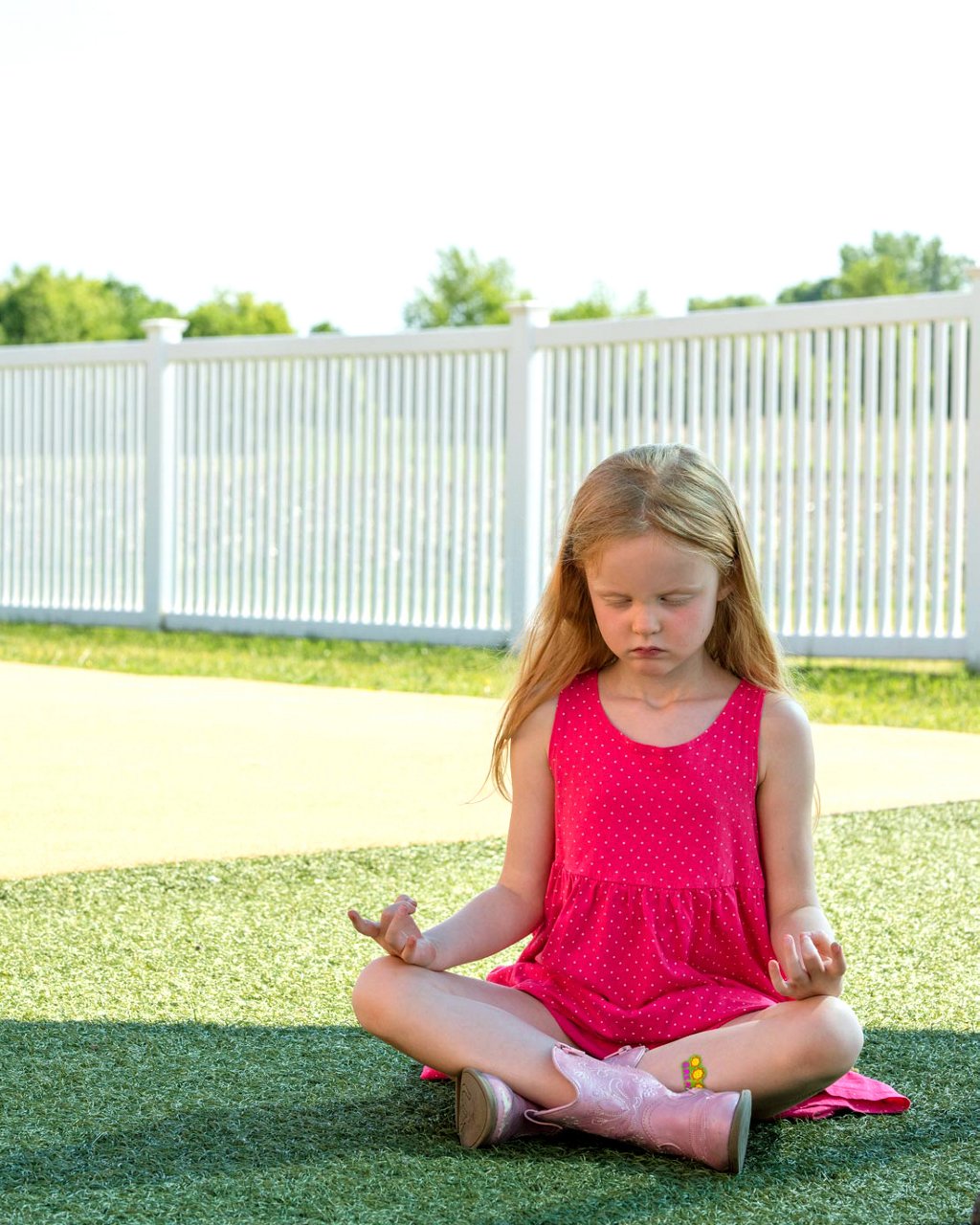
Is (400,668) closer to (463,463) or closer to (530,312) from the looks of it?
(463,463)

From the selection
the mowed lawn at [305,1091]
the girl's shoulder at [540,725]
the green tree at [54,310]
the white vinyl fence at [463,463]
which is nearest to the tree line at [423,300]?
the green tree at [54,310]

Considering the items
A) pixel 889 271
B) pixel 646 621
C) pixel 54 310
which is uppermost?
pixel 889 271

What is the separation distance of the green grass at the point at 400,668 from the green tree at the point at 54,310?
174ft

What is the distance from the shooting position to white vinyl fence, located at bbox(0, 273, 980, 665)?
8.27 m

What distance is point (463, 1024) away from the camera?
2.03 m

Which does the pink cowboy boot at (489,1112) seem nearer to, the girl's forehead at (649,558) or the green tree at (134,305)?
the girl's forehead at (649,558)

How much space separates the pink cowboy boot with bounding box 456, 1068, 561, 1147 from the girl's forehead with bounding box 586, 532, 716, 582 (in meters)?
0.65

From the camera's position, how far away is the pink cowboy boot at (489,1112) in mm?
1921

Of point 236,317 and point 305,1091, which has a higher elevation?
point 236,317

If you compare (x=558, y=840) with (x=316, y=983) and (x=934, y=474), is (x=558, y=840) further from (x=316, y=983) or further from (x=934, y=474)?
(x=934, y=474)

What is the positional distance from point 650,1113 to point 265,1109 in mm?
483

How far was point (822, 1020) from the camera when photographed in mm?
1923

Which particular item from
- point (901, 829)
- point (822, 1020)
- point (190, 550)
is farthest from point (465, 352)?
point (822, 1020)

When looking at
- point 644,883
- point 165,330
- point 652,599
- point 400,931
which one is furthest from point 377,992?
point 165,330
